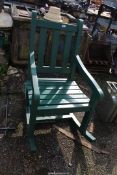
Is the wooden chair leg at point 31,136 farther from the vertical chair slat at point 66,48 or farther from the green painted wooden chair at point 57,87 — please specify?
the vertical chair slat at point 66,48

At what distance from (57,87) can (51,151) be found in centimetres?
85

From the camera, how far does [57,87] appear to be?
294 centimetres

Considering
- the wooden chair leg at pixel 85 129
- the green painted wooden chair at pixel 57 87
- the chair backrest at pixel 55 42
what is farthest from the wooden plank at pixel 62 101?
the chair backrest at pixel 55 42

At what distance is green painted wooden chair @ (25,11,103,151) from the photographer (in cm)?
249

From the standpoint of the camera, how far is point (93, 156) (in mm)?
2826

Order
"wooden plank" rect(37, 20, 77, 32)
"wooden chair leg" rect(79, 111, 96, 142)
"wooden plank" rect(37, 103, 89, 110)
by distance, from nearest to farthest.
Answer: "wooden plank" rect(37, 103, 89, 110) < "wooden plank" rect(37, 20, 77, 32) < "wooden chair leg" rect(79, 111, 96, 142)

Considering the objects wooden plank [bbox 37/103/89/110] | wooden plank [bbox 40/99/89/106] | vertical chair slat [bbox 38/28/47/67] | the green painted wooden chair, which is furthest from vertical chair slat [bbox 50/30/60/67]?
wooden plank [bbox 37/103/89/110]

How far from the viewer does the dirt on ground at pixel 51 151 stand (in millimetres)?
2537

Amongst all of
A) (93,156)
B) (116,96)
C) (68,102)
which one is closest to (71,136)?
(93,156)

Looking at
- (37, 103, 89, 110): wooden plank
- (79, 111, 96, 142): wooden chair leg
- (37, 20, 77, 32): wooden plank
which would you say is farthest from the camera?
(79, 111, 96, 142): wooden chair leg

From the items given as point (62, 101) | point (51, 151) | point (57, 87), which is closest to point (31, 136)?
point (51, 151)

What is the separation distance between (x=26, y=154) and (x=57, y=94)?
0.84 m

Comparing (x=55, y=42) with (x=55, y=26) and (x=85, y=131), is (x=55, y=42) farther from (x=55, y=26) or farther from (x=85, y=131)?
(x=85, y=131)

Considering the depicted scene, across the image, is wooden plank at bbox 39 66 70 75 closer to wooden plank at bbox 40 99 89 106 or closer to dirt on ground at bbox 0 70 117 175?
wooden plank at bbox 40 99 89 106
